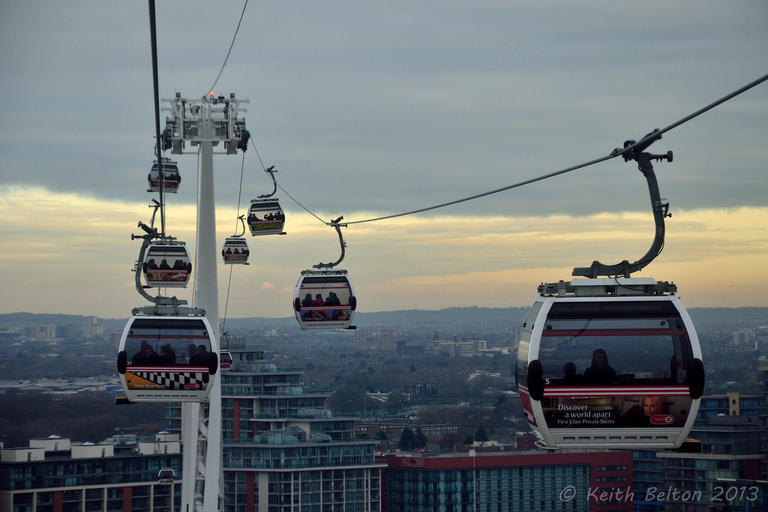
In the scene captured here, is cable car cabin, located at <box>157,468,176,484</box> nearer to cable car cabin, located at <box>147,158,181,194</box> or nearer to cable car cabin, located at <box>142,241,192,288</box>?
cable car cabin, located at <box>147,158,181,194</box>

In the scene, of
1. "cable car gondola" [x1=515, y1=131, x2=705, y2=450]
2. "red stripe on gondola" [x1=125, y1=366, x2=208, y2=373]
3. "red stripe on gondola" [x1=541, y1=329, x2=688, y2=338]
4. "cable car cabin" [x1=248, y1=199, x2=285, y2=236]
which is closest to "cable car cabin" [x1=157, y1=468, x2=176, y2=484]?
"cable car cabin" [x1=248, y1=199, x2=285, y2=236]

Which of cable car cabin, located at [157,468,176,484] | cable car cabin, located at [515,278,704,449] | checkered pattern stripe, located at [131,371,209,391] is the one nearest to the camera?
cable car cabin, located at [515,278,704,449]

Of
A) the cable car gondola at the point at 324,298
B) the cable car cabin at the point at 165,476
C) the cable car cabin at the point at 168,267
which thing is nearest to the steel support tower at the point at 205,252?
the cable car gondola at the point at 324,298

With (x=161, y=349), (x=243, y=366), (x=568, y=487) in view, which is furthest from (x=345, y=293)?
(x=243, y=366)

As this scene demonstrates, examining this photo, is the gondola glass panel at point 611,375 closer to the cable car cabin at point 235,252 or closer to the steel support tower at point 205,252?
the steel support tower at point 205,252

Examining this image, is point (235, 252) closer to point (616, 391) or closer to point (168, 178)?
point (168, 178)
